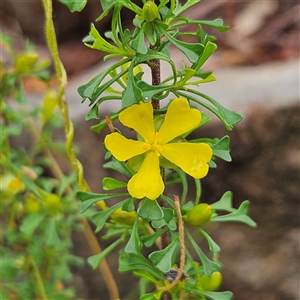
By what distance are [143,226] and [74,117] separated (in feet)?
2.83

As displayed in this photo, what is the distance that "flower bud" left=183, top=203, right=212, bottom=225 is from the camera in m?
0.48

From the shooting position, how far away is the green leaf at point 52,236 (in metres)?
0.76

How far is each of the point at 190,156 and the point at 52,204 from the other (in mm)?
451

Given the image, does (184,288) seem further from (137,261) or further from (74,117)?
(74,117)

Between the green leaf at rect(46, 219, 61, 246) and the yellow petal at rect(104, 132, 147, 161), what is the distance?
382 millimetres

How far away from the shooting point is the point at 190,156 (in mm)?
429

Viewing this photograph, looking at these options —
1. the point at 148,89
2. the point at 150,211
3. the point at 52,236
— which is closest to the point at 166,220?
the point at 150,211

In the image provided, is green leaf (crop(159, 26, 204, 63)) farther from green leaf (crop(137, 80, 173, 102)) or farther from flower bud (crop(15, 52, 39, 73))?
flower bud (crop(15, 52, 39, 73))

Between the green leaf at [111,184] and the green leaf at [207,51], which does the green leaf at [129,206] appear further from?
the green leaf at [207,51]

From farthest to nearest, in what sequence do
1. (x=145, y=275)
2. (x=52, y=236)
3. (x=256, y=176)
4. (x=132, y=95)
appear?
(x=256, y=176), (x=52, y=236), (x=145, y=275), (x=132, y=95)

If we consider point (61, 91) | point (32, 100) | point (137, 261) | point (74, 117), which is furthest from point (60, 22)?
point (137, 261)

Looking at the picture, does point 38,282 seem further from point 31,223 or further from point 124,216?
point 124,216

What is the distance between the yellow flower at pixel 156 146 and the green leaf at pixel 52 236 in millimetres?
381

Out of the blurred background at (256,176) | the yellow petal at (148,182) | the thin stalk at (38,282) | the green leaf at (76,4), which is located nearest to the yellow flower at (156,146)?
the yellow petal at (148,182)
